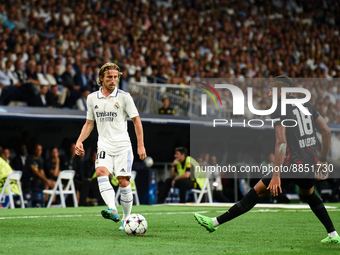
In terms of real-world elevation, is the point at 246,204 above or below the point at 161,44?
below

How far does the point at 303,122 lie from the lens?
620 centimetres

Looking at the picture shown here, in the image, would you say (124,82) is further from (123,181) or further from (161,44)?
(123,181)

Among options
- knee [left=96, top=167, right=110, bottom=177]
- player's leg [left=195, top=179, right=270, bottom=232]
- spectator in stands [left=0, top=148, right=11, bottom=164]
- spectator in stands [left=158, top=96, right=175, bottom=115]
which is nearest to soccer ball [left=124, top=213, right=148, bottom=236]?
knee [left=96, top=167, right=110, bottom=177]

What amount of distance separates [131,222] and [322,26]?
2500 cm

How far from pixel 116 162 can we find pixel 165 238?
4.20ft

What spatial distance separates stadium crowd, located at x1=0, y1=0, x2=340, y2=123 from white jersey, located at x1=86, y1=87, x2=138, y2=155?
297 inches

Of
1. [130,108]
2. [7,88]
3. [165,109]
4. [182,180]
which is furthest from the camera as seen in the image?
[165,109]

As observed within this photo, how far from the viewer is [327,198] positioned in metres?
18.3

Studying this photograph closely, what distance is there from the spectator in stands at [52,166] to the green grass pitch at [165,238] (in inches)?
237

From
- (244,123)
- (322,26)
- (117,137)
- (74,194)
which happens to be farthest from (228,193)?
(322,26)

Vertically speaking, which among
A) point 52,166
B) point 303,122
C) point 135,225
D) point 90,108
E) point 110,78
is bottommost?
point 52,166

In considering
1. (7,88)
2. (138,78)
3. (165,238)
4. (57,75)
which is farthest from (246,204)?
(138,78)

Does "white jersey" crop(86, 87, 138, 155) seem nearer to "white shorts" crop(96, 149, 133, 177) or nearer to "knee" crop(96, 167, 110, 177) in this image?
"white shorts" crop(96, 149, 133, 177)

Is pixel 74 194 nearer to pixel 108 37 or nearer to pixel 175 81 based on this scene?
pixel 175 81
